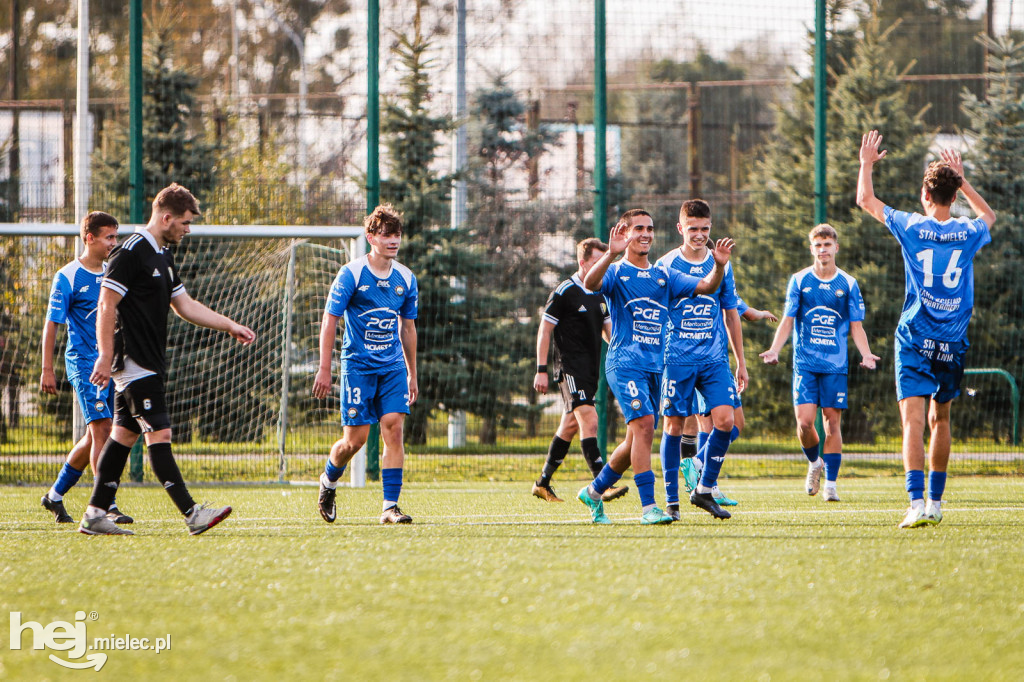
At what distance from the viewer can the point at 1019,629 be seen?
314 centimetres

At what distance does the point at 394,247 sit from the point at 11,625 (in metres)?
3.60

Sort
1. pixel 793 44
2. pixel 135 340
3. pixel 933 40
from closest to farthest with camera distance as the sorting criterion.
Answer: pixel 135 340 < pixel 793 44 < pixel 933 40

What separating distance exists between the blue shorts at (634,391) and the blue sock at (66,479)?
367 centimetres

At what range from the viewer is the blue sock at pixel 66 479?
6910 millimetres

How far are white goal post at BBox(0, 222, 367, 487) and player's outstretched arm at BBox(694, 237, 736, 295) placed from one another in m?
4.71

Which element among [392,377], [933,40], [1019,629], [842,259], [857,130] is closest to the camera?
[1019,629]

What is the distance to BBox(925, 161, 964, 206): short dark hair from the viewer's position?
18.8 feet

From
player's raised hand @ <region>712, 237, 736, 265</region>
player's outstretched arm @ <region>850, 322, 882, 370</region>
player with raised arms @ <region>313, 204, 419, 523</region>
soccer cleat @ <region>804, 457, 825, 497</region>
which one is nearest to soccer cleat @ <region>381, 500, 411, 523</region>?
player with raised arms @ <region>313, 204, 419, 523</region>

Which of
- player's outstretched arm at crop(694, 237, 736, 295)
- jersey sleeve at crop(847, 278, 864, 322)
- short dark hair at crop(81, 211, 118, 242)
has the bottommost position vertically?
jersey sleeve at crop(847, 278, 864, 322)

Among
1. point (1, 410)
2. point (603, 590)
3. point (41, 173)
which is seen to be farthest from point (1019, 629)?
point (41, 173)

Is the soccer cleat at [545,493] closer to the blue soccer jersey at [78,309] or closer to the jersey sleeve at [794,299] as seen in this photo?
the jersey sleeve at [794,299]

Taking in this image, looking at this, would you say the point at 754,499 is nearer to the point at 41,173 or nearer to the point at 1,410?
the point at 1,410

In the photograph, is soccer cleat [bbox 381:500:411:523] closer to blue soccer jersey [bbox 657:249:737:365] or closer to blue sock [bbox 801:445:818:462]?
blue soccer jersey [bbox 657:249:737:365]

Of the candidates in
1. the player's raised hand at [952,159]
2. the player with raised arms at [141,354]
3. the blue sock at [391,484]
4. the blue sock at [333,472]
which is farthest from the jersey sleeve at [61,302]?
the player's raised hand at [952,159]
